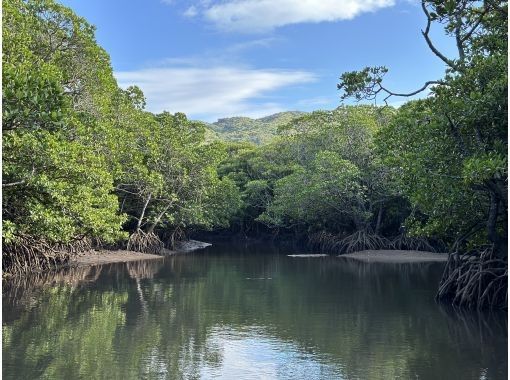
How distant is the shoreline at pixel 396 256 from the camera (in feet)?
87.9

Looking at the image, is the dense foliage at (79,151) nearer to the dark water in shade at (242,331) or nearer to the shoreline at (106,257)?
the shoreline at (106,257)

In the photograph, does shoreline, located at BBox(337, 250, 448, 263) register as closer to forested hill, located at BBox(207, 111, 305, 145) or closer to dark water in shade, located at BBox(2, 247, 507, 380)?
dark water in shade, located at BBox(2, 247, 507, 380)

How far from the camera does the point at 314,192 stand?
102ft

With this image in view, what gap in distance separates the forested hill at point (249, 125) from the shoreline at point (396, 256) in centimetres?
8895

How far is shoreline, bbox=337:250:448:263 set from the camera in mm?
26806

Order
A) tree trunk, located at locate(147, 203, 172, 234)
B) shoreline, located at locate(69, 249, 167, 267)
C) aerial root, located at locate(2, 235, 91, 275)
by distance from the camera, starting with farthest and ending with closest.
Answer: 1. tree trunk, located at locate(147, 203, 172, 234)
2. shoreline, located at locate(69, 249, 167, 267)
3. aerial root, located at locate(2, 235, 91, 275)

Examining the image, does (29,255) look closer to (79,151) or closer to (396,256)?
(79,151)

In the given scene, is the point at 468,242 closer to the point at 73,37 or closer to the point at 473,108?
the point at 473,108

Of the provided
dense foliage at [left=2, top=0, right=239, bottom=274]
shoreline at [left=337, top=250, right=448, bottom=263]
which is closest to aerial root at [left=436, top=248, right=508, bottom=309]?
dense foliage at [left=2, top=0, right=239, bottom=274]

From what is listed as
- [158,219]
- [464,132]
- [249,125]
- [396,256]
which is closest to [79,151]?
[464,132]

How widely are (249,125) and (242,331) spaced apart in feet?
440

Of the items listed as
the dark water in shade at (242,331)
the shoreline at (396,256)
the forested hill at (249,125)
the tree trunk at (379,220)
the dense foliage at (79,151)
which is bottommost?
the dark water in shade at (242,331)

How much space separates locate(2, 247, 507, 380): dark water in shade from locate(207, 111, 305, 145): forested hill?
101 m

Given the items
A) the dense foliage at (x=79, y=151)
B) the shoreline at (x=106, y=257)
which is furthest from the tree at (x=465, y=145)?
the shoreline at (x=106, y=257)
